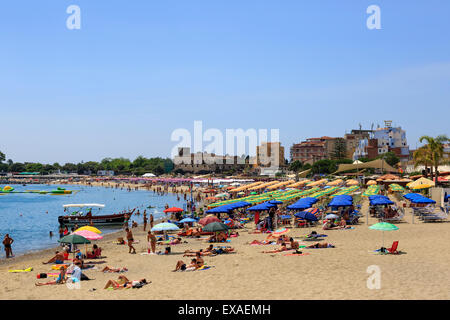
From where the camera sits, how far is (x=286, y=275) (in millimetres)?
11898

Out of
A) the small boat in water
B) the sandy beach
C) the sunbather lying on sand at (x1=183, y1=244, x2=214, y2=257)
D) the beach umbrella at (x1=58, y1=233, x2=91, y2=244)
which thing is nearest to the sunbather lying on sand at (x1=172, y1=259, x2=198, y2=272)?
the sandy beach

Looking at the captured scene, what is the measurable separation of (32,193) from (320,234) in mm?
94343

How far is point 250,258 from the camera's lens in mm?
15094

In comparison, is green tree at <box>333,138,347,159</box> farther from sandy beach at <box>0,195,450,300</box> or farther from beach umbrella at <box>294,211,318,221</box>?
sandy beach at <box>0,195,450,300</box>

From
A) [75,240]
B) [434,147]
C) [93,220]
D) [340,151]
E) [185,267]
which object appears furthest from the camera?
[340,151]

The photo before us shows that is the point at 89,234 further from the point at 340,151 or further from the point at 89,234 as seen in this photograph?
the point at 340,151

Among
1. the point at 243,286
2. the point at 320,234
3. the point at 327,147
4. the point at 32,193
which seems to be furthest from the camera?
the point at 327,147

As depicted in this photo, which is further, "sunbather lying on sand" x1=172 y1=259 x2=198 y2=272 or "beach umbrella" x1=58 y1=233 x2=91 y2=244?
"beach umbrella" x1=58 y1=233 x2=91 y2=244

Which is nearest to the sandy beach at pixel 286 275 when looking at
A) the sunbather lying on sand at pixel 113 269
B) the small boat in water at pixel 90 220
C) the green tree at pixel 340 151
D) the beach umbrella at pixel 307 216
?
the sunbather lying on sand at pixel 113 269

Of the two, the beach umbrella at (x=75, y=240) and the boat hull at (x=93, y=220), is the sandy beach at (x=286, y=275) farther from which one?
the boat hull at (x=93, y=220)

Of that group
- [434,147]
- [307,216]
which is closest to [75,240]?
[307,216]

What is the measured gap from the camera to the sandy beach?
396 inches

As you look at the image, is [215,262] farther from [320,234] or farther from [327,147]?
[327,147]
